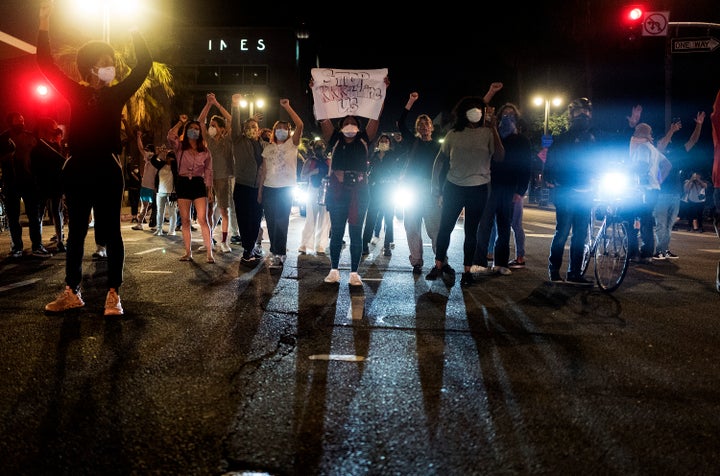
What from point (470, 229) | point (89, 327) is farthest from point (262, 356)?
point (470, 229)

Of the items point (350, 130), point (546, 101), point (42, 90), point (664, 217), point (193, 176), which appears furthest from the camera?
point (546, 101)

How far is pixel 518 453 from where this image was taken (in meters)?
2.30

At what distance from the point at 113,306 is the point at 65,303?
0.42m

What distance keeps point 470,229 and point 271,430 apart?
180 inches

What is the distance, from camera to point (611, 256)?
20.2ft

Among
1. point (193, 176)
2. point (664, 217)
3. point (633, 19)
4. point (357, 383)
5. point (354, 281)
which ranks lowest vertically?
point (357, 383)

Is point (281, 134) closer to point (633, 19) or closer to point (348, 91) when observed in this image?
point (348, 91)

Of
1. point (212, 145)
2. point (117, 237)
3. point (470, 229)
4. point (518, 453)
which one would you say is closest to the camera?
point (518, 453)

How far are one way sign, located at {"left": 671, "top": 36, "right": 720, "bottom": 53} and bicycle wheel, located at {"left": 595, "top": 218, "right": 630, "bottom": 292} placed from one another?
1215 cm

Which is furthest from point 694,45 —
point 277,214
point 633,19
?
point 277,214

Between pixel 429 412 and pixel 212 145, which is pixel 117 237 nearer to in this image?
pixel 429 412

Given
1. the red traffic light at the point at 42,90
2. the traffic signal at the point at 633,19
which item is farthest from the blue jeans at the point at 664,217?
the red traffic light at the point at 42,90

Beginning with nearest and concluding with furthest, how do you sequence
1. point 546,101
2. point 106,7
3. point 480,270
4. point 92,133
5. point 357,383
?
point 357,383 → point 92,133 → point 480,270 → point 106,7 → point 546,101

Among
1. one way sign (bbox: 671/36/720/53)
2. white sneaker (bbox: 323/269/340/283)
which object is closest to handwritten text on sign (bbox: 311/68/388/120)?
white sneaker (bbox: 323/269/340/283)
